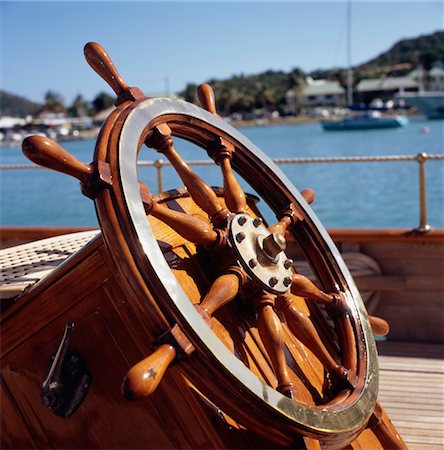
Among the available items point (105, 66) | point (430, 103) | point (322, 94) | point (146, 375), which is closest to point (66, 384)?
point (146, 375)

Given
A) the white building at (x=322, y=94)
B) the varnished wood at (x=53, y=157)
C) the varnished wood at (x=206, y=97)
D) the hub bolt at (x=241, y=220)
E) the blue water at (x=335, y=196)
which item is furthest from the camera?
the white building at (x=322, y=94)

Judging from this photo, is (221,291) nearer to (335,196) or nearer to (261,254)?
(261,254)

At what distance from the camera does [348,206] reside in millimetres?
9664

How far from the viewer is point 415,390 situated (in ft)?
7.32

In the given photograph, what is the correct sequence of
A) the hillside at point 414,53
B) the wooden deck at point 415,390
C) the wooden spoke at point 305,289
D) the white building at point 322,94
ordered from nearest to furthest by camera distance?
the wooden spoke at point 305,289 < the wooden deck at point 415,390 < the hillside at point 414,53 < the white building at point 322,94

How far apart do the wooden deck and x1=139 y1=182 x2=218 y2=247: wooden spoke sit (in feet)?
3.10

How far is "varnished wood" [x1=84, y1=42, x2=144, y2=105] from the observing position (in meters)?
1.39

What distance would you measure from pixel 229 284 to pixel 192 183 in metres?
0.27

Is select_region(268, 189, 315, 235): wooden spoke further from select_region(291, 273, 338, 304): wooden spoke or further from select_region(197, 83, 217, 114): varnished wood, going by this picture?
select_region(197, 83, 217, 114): varnished wood

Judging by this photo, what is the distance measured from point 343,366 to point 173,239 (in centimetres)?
45

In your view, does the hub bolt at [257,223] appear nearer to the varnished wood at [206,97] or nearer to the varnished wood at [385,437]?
the varnished wood at [206,97]

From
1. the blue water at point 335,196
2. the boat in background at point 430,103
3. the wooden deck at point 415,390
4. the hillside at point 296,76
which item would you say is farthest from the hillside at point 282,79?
the wooden deck at point 415,390

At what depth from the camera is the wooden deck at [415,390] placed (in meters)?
1.92

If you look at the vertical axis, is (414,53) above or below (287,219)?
above
